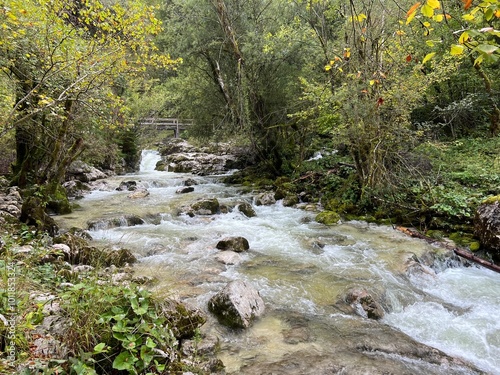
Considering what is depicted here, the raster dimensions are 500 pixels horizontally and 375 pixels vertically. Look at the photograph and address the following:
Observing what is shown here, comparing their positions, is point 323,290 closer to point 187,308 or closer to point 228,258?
point 228,258

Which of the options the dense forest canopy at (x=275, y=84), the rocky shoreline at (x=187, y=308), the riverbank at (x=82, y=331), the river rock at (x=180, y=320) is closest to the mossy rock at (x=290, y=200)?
the dense forest canopy at (x=275, y=84)

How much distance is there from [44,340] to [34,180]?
31.6ft

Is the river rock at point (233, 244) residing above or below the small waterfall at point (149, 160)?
below

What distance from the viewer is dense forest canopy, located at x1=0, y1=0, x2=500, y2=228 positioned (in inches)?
246

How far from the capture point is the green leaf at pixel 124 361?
2.01 meters

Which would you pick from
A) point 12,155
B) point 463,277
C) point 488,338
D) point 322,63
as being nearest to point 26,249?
point 488,338

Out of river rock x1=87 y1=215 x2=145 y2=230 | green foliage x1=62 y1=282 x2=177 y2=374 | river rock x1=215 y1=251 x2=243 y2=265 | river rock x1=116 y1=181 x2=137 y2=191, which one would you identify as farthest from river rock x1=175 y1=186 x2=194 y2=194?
green foliage x1=62 y1=282 x2=177 y2=374

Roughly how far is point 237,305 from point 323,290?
1.76 meters

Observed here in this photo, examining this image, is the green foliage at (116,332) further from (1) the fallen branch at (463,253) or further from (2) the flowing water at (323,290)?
(1) the fallen branch at (463,253)

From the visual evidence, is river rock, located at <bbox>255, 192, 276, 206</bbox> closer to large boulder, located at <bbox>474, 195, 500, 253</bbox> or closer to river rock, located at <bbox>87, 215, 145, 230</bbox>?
river rock, located at <bbox>87, 215, 145, 230</bbox>

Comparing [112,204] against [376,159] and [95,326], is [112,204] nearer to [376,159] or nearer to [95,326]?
[376,159]

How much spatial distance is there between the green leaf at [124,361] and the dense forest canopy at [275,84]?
16.1 feet

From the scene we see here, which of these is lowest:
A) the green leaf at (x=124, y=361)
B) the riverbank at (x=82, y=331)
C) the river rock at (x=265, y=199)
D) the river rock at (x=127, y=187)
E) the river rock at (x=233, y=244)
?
the river rock at (x=233, y=244)

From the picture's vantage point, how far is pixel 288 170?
14477 mm
